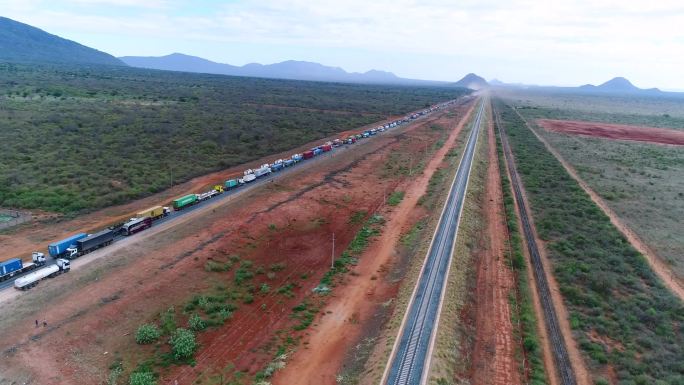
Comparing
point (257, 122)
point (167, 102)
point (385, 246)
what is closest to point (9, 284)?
point (385, 246)

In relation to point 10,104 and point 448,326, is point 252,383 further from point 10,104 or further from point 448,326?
point 10,104

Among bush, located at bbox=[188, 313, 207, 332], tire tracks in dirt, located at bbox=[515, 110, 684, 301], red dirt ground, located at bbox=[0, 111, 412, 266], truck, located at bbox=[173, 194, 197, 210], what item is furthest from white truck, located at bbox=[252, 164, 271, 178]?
tire tracks in dirt, located at bbox=[515, 110, 684, 301]

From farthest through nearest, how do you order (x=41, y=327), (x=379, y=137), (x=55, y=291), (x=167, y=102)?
1. (x=167, y=102)
2. (x=379, y=137)
3. (x=55, y=291)
4. (x=41, y=327)

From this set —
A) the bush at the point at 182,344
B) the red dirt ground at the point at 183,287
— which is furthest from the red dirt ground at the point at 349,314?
the bush at the point at 182,344

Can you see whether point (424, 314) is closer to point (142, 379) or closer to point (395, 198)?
point (142, 379)

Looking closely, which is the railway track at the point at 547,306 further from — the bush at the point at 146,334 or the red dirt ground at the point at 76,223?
the red dirt ground at the point at 76,223

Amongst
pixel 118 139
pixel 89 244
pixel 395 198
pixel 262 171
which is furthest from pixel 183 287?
pixel 118 139
